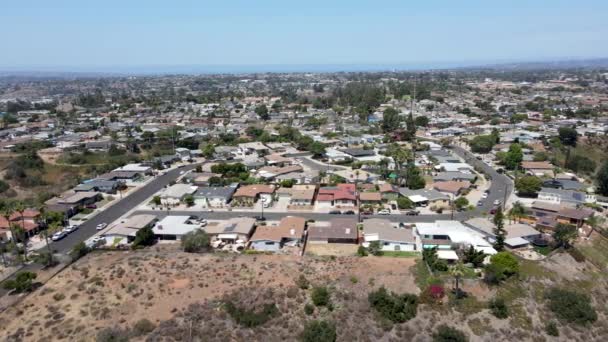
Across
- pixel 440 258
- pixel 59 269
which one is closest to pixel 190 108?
pixel 59 269

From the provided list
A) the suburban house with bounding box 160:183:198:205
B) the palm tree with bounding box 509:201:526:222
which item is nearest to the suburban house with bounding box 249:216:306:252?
the suburban house with bounding box 160:183:198:205

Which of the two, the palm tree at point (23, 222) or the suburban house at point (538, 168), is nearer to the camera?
the palm tree at point (23, 222)

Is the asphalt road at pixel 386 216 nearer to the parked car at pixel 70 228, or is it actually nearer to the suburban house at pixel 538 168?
the parked car at pixel 70 228

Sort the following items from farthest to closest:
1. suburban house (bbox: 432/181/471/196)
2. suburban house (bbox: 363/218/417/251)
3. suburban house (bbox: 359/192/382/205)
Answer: suburban house (bbox: 432/181/471/196) → suburban house (bbox: 359/192/382/205) → suburban house (bbox: 363/218/417/251)

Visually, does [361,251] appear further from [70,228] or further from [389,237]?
[70,228]

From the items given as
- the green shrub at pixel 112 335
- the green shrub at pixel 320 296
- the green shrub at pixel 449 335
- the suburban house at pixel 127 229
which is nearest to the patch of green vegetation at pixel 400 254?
the green shrub at pixel 320 296

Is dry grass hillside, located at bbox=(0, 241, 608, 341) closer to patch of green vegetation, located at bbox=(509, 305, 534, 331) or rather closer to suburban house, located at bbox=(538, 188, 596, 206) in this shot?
patch of green vegetation, located at bbox=(509, 305, 534, 331)

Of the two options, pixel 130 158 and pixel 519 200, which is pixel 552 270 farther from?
pixel 130 158
